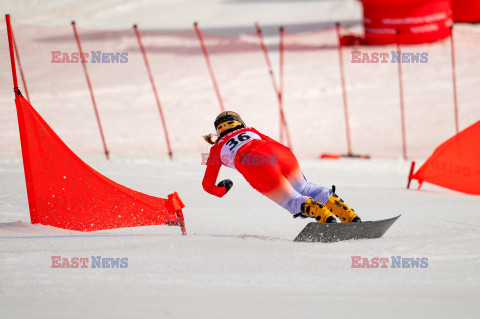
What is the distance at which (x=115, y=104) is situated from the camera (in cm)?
1680

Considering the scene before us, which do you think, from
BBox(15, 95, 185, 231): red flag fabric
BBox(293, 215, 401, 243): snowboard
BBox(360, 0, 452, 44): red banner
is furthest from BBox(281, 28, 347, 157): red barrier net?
BBox(15, 95, 185, 231): red flag fabric

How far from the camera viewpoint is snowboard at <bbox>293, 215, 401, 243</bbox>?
19.7 ft

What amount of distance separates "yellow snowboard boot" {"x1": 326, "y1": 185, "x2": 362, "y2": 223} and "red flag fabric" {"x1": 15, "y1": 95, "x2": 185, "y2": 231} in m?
1.26

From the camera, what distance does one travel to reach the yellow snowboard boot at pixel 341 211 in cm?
628

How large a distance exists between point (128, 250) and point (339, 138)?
9424 millimetres

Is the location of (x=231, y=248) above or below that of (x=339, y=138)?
above

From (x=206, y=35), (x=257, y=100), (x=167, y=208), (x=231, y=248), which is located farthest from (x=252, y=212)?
(x=206, y=35)

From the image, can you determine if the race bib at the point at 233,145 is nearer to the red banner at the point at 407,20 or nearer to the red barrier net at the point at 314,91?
the red barrier net at the point at 314,91

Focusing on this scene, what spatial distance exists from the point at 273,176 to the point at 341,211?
24.6 inches

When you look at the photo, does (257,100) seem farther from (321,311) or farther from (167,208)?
(321,311)

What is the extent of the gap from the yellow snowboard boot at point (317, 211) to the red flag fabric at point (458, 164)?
12.4ft

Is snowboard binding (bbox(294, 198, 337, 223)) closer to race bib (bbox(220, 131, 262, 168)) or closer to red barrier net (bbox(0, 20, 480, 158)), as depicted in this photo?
race bib (bbox(220, 131, 262, 168))

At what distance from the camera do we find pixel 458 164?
9438 millimetres

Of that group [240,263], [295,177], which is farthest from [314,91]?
[240,263]
